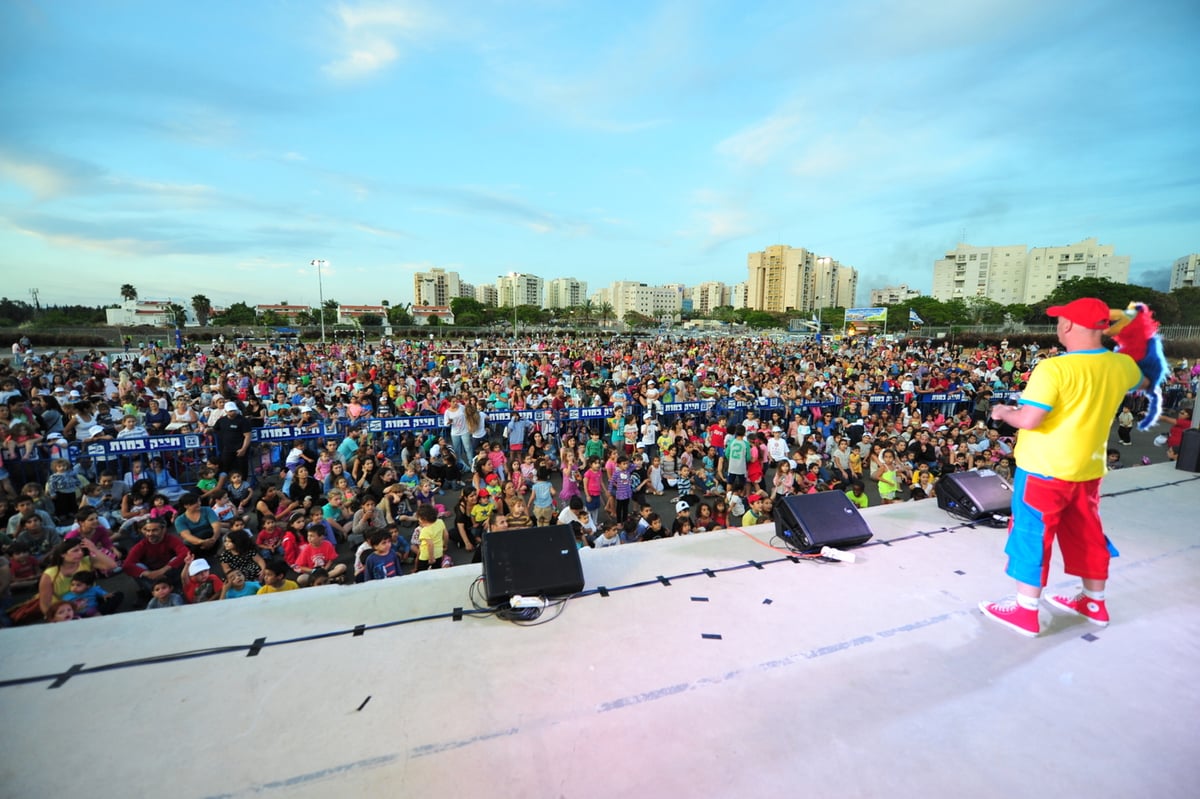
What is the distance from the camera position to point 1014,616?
268cm

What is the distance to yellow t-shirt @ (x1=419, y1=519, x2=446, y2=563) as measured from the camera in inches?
198

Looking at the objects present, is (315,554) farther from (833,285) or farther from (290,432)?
(833,285)

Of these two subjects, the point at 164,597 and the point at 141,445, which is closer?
the point at 164,597

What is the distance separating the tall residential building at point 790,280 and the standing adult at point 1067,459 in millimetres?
143657

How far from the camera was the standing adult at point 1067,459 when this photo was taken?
247 centimetres

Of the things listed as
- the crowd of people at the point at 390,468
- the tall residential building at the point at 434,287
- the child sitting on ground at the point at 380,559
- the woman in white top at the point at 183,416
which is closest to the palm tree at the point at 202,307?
the tall residential building at the point at 434,287

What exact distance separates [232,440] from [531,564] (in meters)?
7.25

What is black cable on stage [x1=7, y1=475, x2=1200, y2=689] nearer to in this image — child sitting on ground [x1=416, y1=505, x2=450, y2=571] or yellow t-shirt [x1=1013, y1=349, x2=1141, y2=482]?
yellow t-shirt [x1=1013, y1=349, x2=1141, y2=482]

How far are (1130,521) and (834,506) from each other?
103 inches

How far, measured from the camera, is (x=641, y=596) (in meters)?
2.97

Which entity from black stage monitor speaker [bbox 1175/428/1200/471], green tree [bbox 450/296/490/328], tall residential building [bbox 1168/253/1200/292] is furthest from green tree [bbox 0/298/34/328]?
tall residential building [bbox 1168/253/1200/292]

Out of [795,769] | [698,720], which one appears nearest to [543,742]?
[698,720]

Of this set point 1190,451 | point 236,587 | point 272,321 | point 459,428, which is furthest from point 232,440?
point 272,321

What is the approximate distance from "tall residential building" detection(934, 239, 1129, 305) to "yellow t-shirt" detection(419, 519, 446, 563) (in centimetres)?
13436
